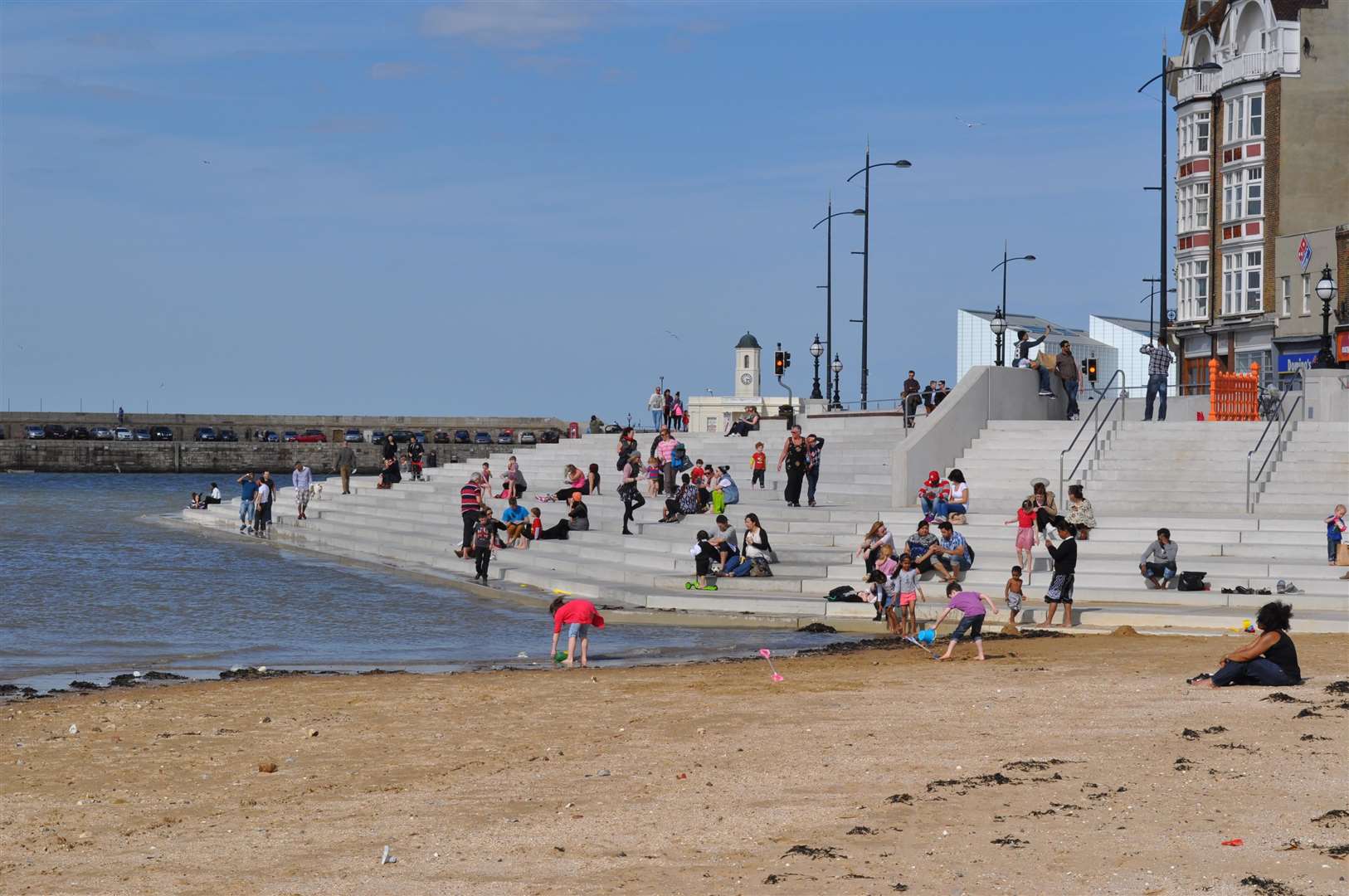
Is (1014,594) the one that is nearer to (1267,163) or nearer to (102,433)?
(1267,163)

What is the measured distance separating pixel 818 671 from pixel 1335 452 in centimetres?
1514

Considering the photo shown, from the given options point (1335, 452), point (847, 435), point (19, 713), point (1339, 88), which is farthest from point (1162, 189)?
point (19, 713)

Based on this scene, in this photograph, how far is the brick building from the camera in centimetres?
5725

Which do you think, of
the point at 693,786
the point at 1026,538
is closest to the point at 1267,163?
the point at 1026,538

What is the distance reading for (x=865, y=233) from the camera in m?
50.1

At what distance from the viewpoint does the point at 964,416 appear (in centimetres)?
3095

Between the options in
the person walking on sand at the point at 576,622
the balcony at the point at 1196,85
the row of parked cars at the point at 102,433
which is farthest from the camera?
the row of parked cars at the point at 102,433

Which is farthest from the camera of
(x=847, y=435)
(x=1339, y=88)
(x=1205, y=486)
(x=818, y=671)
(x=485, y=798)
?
(x=1339, y=88)

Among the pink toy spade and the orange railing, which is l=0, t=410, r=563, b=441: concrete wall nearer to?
the orange railing

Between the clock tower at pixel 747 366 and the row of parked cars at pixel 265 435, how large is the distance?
19.1 m

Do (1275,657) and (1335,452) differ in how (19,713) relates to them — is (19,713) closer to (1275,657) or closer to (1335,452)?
(1275,657)

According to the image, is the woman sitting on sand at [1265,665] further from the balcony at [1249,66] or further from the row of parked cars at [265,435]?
the row of parked cars at [265,435]

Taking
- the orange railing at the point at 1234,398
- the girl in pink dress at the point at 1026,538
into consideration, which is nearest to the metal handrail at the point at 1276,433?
the orange railing at the point at 1234,398

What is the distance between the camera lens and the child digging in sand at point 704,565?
23.8 metres
